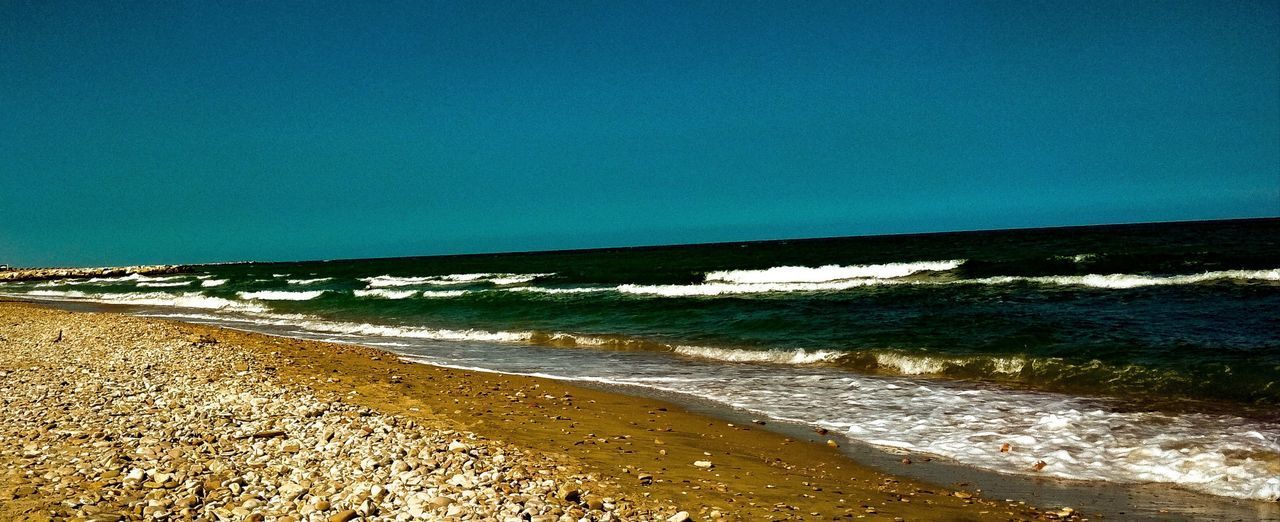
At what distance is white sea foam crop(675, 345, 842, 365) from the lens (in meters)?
11.3

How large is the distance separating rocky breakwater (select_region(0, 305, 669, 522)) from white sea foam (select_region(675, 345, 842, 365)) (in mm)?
6749

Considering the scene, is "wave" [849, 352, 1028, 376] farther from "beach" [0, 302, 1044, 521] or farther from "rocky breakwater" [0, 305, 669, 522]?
"rocky breakwater" [0, 305, 669, 522]

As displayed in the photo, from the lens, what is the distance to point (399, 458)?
16.5 feet

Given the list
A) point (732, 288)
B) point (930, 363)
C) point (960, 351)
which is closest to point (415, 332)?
point (732, 288)

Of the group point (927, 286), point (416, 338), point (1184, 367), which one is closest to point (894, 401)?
point (1184, 367)

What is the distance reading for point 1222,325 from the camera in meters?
11.8

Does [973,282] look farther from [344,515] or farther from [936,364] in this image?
[344,515]

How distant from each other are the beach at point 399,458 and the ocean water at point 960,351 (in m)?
1.48

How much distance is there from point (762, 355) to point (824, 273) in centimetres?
1740

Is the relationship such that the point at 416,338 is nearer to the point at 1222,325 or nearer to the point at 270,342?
the point at 270,342

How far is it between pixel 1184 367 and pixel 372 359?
488 inches

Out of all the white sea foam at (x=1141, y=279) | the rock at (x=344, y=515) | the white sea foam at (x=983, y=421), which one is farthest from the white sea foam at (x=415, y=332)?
the white sea foam at (x=1141, y=279)

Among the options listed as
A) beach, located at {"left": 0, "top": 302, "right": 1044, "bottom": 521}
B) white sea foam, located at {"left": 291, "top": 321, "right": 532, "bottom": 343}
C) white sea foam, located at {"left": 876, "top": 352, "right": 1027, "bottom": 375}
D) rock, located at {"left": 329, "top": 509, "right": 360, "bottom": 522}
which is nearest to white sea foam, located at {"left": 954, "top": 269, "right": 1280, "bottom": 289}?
white sea foam, located at {"left": 876, "top": 352, "right": 1027, "bottom": 375}

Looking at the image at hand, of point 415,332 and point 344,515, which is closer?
point 344,515
